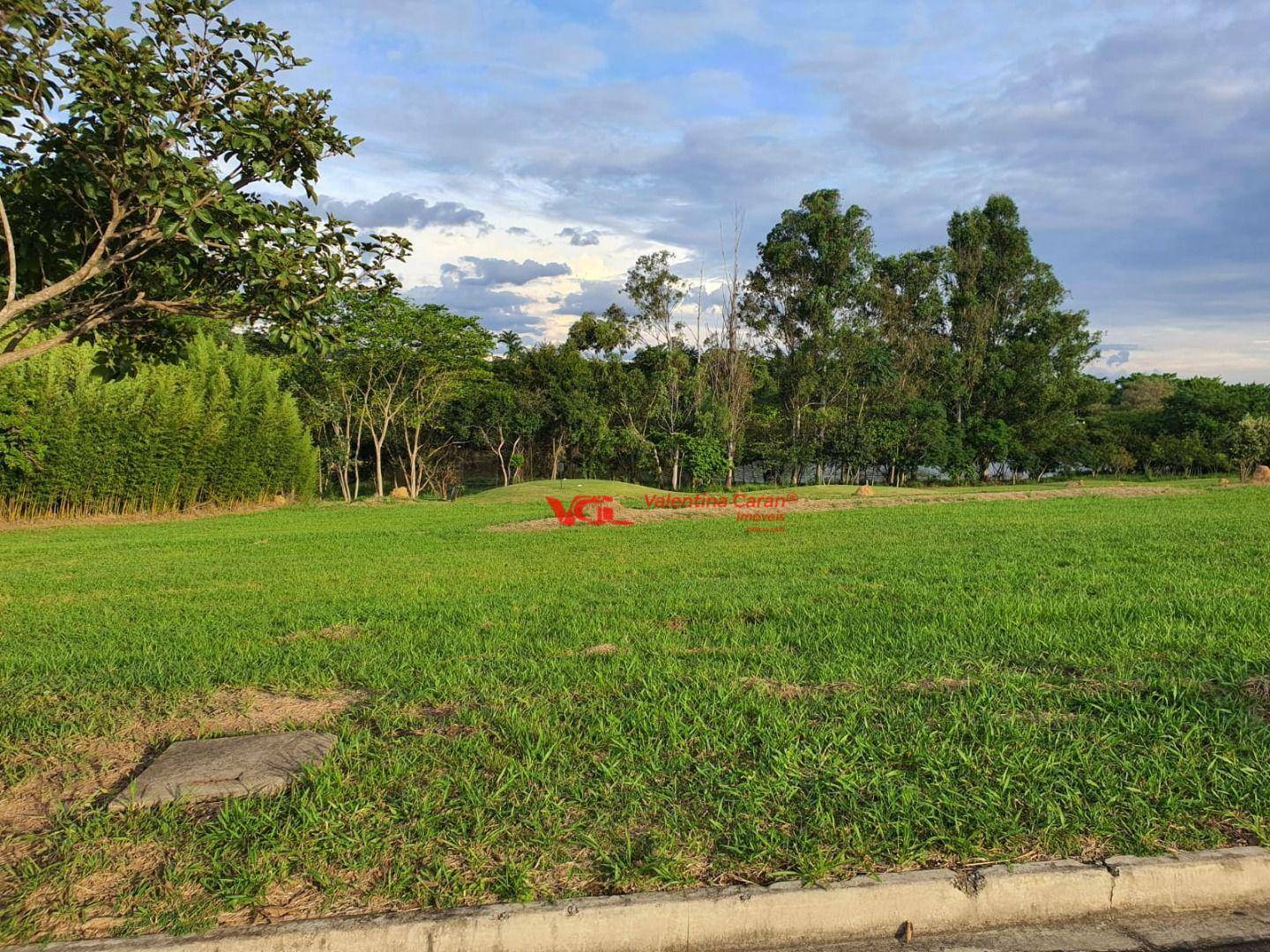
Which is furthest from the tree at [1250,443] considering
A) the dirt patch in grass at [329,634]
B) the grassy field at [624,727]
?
the dirt patch in grass at [329,634]

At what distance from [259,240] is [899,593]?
5147 mm

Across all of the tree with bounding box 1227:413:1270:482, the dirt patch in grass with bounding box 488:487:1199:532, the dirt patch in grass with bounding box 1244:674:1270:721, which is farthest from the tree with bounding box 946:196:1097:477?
the dirt patch in grass with bounding box 1244:674:1270:721

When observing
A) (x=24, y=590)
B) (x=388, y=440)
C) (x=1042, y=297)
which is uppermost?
(x=1042, y=297)

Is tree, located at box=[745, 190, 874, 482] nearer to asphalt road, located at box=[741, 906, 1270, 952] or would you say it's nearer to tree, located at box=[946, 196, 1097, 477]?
tree, located at box=[946, 196, 1097, 477]

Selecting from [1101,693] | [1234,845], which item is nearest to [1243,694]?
[1101,693]

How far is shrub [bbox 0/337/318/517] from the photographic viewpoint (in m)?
14.4

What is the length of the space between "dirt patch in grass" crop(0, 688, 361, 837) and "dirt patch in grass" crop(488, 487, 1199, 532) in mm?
9324

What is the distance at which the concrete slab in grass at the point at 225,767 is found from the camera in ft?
9.21

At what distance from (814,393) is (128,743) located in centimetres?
3106

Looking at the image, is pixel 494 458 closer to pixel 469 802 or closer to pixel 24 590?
pixel 24 590

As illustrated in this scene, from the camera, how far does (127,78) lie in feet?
10.1

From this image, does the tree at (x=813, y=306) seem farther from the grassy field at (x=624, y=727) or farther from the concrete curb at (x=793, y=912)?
the concrete curb at (x=793, y=912)

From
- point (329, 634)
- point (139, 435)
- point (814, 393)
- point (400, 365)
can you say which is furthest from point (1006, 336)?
point (329, 634)

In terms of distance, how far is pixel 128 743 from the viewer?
3344 millimetres
